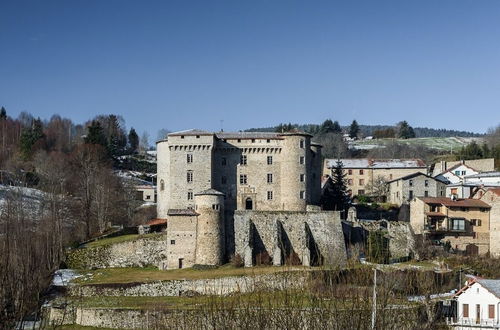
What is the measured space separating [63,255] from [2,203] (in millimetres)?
27903

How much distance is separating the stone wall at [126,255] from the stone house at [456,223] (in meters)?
23.0

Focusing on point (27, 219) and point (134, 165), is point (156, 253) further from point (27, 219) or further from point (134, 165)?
point (134, 165)

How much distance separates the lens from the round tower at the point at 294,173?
66000mm

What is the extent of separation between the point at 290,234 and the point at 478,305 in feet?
63.0

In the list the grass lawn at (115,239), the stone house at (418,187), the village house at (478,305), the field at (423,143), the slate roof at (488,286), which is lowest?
the village house at (478,305)

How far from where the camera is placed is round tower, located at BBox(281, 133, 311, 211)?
2598 inches

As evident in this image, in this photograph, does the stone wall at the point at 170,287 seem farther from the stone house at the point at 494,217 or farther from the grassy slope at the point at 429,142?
the grassy slope at the point at 429,142

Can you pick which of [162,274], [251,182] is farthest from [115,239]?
[251,182]

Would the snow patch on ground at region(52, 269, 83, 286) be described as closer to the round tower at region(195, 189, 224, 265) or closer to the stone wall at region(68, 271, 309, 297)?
the stone wall at region(68, 271, 309, 297)

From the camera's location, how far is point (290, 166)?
66.3 metres

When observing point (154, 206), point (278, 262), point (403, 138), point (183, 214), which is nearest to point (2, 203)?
point (154, 206)

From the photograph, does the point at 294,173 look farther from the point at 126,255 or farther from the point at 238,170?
the point at 126,255

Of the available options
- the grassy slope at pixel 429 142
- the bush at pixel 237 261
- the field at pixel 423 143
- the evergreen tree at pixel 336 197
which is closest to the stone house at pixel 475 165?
the evergreen tree at pixel 336 197

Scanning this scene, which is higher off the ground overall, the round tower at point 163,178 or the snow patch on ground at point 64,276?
the round tower at point 163,178
